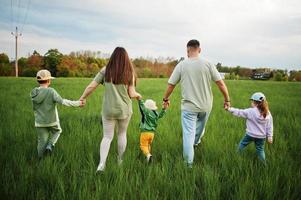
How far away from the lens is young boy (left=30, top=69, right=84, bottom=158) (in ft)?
13.6

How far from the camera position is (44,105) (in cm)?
423

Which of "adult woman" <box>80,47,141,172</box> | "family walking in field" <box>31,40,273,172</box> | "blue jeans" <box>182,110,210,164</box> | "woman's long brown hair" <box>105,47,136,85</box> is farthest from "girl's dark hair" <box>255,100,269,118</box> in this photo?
"woman's long brown hair" <box>105,47,136,85</box>

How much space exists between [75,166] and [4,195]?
1.00m

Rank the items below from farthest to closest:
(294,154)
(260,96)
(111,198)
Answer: (294,154)
(260,96)
(111,198)

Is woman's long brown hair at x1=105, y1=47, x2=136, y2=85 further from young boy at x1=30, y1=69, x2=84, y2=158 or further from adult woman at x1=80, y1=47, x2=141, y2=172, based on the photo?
young boy at x1=30, y1=69, x2=84, y2=158

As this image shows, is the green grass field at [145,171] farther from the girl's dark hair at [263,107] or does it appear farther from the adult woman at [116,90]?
the girl's dark hair at [263,107]

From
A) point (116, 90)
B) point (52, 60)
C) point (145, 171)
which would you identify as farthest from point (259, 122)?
point (52, 60)

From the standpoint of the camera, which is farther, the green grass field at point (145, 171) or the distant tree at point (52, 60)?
the distant tree at point (52, 60)

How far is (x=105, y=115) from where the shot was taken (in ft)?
12.6

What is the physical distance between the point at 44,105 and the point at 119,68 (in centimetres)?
138

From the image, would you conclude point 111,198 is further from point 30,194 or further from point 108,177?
point 30,194

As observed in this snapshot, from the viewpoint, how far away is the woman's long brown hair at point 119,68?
374 cm

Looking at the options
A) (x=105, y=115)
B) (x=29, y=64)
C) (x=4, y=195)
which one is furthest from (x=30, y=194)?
(x=29, y=64)

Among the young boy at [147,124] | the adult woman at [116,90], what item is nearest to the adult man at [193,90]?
the young boy at [147,124]
